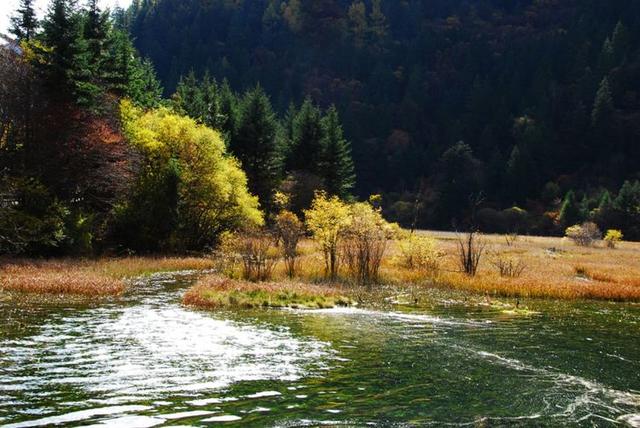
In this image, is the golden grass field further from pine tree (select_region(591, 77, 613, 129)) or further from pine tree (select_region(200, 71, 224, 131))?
pine tree (select_region(591, 77, 613, 129))

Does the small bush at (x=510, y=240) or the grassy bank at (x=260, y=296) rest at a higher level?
the small bush at (x=510, y=240)

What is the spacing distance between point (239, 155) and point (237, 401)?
216ft

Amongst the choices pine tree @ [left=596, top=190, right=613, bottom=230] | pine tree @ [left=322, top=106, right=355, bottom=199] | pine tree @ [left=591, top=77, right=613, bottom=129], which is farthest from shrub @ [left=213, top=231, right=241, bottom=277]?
pine tree @ [left=591, top=77, right=613, bottom=129]

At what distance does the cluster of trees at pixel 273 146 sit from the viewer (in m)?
75.2

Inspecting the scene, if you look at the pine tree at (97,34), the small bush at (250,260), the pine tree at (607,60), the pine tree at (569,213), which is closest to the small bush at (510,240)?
the pine tree at (569,213)

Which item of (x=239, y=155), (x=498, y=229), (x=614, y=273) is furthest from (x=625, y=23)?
(x=614, y=273)

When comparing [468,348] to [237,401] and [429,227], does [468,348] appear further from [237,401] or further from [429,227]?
[429,227]

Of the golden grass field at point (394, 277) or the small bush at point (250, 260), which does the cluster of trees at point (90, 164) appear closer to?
the golden grass field at point (394, 277)

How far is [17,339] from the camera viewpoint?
60.1ft

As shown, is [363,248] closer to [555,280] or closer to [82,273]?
[555,280]

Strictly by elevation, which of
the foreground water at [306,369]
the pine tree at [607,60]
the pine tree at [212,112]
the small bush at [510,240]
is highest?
the pine tree at [607,60]

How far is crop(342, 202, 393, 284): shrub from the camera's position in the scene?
122 feet

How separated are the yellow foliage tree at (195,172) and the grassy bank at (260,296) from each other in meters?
22.6

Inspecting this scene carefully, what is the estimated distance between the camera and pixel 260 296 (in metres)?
29.0
